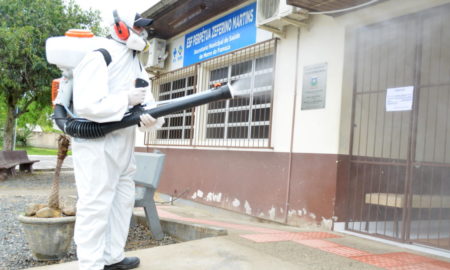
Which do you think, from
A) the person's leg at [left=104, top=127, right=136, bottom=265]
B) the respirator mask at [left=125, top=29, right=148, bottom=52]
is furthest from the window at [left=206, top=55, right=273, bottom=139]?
the person's leg at [left=104, top=127, right=136, bottom=265]

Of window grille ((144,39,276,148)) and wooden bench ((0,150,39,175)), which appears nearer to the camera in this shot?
window grille ((144,39,276,148))

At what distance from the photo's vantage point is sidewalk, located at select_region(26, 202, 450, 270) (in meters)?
3.01

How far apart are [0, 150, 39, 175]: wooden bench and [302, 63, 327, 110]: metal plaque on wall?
9.07 m

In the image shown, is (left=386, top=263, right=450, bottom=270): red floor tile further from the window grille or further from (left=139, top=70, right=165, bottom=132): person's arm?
the window grille

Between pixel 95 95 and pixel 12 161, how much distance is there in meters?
10.8

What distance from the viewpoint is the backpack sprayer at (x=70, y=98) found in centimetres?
256

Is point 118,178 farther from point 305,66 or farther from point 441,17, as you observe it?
point 441,17

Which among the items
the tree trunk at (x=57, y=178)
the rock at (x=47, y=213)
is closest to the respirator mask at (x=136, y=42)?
the tree trunk at (x=57, y=178)

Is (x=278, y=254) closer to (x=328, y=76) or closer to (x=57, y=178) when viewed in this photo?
(x=57, y=178)

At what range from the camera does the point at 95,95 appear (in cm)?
248

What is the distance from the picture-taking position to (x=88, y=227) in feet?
8.31

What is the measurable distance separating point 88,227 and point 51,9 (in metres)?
9.98

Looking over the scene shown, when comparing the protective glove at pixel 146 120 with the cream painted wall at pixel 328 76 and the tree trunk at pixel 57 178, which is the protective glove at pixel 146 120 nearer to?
the tree trunk at pixel 57 178

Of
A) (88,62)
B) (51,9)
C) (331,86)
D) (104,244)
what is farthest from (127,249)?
(51,9)
